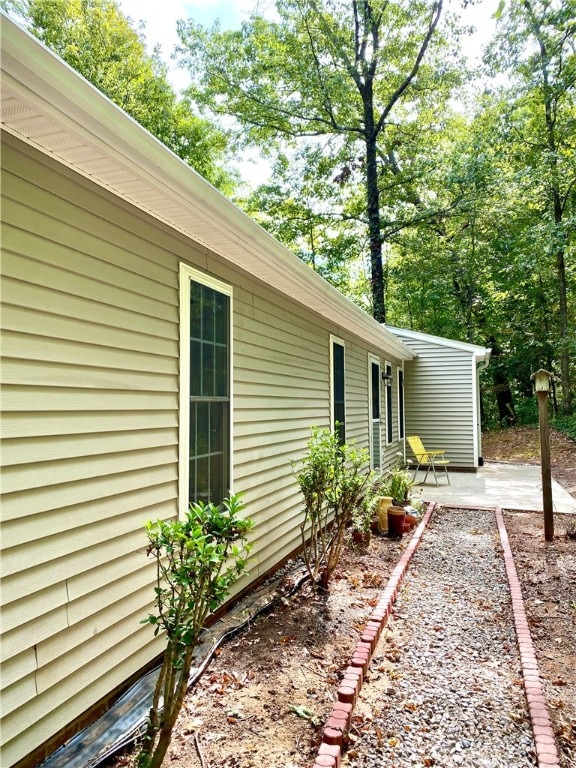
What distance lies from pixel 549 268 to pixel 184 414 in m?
15.8

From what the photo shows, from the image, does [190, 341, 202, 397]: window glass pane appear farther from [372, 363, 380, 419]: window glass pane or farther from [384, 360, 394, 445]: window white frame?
[384, 360, 394, 445]: window white frame

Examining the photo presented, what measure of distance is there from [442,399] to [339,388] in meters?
5.54

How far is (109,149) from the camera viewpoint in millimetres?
1935

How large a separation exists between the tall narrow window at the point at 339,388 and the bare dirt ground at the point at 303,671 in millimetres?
2062

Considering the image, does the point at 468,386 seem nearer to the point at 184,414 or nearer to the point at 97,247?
the point at 184,414

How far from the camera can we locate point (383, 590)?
12.6ft

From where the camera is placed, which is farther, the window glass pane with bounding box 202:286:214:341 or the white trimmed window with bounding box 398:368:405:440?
the white trimmed window with bounding box 398:368:405:440

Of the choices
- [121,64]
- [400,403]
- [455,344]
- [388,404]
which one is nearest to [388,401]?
[388,404]

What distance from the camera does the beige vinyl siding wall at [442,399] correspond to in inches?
432

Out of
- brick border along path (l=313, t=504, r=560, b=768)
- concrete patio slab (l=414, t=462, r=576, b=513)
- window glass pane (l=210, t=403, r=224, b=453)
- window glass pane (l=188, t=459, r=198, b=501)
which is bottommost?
concrete patio slab (l=414, t=462, r=576, b=513)

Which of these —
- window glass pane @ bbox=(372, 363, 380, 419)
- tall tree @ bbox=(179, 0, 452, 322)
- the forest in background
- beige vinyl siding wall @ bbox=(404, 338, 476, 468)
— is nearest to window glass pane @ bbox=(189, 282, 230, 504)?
window glass pane @ bbox=(372, 363, 380, 419)

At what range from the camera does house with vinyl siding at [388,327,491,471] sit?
35.8 ft

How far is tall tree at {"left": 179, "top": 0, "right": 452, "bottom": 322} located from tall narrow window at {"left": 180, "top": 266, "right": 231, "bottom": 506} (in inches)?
421

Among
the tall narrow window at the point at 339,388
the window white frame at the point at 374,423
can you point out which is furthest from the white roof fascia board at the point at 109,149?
the window white frame at the point at 374,423
